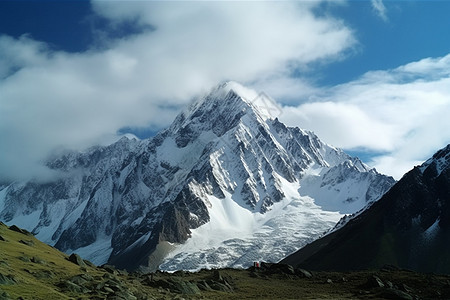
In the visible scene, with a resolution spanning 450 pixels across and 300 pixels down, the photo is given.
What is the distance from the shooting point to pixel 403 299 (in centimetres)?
8650

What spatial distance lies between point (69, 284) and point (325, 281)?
A: 64.8 metres

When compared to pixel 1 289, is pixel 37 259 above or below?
above

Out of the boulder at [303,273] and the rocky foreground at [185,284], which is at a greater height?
the boulder at [303,273]

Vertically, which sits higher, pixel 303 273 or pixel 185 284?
pixel 303 273

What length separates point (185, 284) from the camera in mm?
97625

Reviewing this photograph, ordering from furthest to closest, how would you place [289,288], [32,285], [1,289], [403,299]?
[289,288]
[403,299]
[32,285]
[1,289]

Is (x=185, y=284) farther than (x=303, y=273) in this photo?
No

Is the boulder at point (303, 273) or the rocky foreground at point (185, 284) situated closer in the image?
the rocky foreground at point (185, 284)

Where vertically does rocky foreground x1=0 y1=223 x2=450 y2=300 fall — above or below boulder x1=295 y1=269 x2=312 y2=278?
below

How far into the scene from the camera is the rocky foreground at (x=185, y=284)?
Result: 72.0m

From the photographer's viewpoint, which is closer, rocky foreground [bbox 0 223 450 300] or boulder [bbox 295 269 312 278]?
rocky foreground [bbox 0 223 450 300]

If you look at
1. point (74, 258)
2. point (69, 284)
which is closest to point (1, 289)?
point (69, 284)

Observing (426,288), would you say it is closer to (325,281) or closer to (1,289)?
(325,281)

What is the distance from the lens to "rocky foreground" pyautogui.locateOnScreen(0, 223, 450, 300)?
72.0 m
